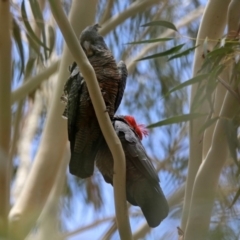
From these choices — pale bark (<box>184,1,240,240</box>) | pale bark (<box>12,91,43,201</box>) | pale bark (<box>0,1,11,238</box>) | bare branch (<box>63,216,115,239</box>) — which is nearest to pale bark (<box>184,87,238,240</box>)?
pale bark (<box>184,1,240,240</box>)

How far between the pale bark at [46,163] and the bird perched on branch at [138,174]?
31 cm

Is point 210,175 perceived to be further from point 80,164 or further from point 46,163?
point 46,163

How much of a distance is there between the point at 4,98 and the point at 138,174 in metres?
0.38

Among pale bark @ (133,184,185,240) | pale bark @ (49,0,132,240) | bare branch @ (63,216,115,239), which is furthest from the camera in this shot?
bare branch @ (63,216,115,239)

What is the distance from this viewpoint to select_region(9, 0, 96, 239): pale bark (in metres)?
1.53

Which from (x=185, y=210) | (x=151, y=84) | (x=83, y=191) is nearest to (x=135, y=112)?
(x=151, y=84)

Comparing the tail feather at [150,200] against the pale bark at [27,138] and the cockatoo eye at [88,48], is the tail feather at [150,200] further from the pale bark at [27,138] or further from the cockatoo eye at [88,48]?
the pale bark at [27,138]

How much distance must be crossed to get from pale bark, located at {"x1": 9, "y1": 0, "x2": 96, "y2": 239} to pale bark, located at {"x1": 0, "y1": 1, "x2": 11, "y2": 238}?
167 millimetres

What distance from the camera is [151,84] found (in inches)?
111

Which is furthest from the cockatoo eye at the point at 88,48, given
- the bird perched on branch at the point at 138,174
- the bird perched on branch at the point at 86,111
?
the bird perched on branch at the point at 138,174

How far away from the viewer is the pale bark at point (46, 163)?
1527 mm

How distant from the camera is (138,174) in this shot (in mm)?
1250

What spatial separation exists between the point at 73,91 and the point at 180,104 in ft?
4.88

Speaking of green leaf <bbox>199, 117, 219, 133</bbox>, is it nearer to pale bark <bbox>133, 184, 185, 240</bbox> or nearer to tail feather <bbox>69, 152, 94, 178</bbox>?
tail feather <bbox>69, 152, 94, 178</bbox>
